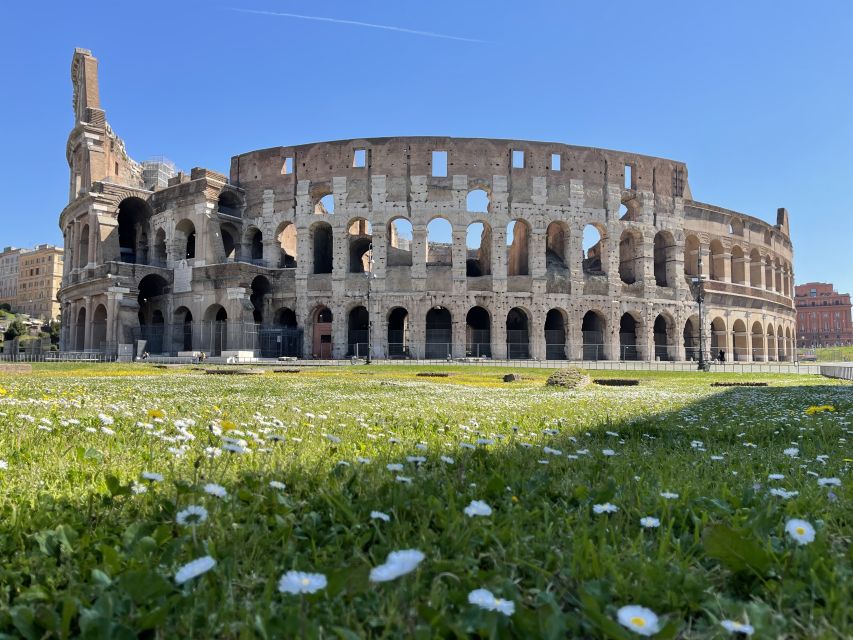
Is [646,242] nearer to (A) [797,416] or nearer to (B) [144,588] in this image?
(A) [797,416]

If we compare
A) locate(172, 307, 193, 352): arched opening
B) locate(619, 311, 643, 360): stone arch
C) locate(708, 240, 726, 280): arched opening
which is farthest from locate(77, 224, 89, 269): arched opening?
locate(708, 240, 726, 280): arched opening

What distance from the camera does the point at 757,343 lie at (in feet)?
151

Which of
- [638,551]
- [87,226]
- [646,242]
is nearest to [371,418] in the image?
[638,551]

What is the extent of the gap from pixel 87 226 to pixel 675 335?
4595 cm

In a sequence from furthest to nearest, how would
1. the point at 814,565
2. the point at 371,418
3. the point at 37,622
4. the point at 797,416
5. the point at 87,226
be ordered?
the point at 87,226 < the point at 797,416 < the point at 371,418 < the point at 814,565 < the point at 37,622

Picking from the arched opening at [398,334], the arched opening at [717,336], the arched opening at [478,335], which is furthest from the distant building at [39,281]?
the arched opening at [717,336]

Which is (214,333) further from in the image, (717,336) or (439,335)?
(717,336)

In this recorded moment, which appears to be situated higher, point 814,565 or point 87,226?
point 87,226

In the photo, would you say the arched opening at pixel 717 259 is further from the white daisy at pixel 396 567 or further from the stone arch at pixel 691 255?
the white daisy at pixel 396 567

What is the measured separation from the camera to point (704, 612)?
1423 millimetres

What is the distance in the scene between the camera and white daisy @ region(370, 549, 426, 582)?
1.22m

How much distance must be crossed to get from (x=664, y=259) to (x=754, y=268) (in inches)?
440

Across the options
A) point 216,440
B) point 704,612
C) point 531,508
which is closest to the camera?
point 704,612

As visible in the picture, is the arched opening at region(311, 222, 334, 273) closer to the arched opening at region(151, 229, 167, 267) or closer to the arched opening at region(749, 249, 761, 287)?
the arched opening at region(151, 229, 167, 267)
